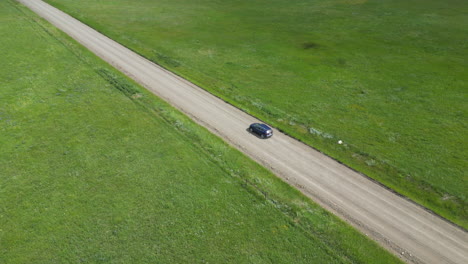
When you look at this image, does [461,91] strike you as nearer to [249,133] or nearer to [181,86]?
[249,133]

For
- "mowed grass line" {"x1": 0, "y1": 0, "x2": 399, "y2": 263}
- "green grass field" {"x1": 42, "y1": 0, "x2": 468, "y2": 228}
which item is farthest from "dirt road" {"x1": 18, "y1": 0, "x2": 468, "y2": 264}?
"green grass field" {"x1": 42, "y1": 0, "x2": 468, "y2": 228}

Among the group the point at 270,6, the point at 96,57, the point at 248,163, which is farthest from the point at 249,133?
the point at 270,6

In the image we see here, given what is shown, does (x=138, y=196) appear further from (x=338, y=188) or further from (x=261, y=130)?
(x=338, y=188)

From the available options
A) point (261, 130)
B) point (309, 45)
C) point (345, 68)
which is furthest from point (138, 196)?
point (309, 45)

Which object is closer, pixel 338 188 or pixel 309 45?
pixel 338 188

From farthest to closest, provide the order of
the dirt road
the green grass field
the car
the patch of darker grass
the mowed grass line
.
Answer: the patch of darker grass → the car → the green grass field → the dirt road → the mowed grass line

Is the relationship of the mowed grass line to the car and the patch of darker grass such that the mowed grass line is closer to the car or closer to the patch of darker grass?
the car
